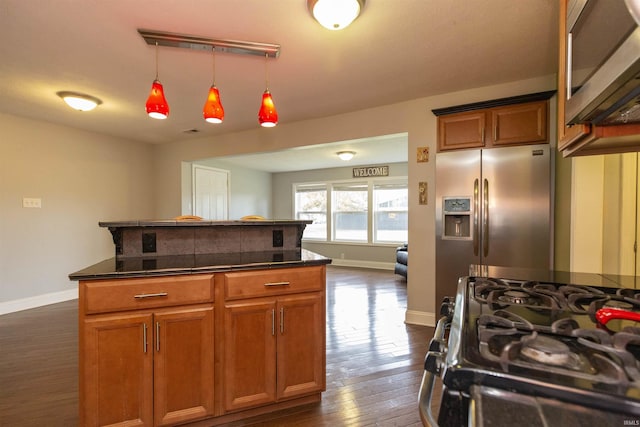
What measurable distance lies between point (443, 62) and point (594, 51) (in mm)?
1848

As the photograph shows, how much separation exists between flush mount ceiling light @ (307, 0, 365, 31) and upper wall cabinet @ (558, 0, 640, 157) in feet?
3.24

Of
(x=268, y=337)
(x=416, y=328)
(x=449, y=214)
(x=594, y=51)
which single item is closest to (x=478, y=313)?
(x=594, y=51)

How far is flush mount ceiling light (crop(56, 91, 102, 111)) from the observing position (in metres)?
3.09

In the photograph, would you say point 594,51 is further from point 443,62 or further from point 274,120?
point 443,62

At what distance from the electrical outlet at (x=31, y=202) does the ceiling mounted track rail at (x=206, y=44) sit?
3.40 meters

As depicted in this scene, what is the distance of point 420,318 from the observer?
10.7 feet

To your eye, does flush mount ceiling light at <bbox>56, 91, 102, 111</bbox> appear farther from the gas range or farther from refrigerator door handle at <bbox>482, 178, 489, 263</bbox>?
refrigerator door handle at <bbox>482, 178, 489, 263</bbox>

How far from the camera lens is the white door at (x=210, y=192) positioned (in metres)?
5.66

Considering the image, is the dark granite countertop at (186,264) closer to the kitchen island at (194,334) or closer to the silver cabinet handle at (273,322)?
the kitchen island at (194,334)

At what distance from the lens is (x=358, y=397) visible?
1.98 meters

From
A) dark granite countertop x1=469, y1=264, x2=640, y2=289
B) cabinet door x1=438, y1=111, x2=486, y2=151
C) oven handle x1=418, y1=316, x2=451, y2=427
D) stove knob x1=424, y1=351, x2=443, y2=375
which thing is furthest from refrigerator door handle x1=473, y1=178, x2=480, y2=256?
stove knob x1=424, y1=351, x2=443, y2=375

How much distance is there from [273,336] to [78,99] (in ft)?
10.8

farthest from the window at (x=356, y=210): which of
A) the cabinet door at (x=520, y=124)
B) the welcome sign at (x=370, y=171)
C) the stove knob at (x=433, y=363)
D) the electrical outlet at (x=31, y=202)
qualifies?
the stove knob at (x=433, y=363)

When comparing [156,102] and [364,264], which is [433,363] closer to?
[156,102]
